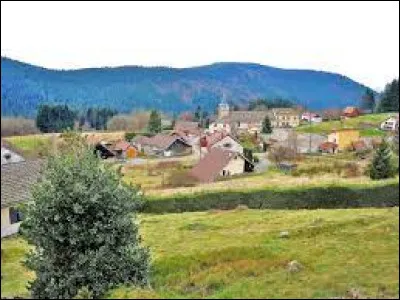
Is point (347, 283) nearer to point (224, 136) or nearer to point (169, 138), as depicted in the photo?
point (224, 136)

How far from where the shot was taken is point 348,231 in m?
25.4

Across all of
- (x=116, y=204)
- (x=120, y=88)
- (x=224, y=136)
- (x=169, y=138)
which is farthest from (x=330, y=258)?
(x=169, y=138)

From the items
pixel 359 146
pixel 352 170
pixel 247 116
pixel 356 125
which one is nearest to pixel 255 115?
pixel 247 116

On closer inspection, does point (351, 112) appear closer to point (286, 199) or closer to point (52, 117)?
point (286, 199)

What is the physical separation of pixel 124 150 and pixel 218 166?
22556mm

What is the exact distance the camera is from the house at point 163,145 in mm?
87438

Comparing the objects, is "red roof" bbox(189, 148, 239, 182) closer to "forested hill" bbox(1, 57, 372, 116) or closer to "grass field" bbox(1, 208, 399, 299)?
"forested hill" bbox(1, 57, 372, 116)

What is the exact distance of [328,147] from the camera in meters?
72.8

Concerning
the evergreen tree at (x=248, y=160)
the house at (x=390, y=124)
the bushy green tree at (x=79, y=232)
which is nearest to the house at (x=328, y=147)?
the evergreen tree at (x=248, y=160)

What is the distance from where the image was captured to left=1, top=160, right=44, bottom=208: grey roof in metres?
39.8

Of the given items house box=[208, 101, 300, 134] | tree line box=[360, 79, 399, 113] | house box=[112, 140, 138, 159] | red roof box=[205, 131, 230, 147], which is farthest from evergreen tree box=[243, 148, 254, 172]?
house box=[112, 140, 138, 159]

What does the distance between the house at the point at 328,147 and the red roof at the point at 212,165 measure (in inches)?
530

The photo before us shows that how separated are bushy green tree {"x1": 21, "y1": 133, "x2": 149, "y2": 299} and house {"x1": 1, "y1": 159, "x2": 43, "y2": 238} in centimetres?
2177

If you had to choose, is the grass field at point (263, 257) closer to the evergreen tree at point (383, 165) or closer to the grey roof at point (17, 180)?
the grey roof at point (17, 180)
